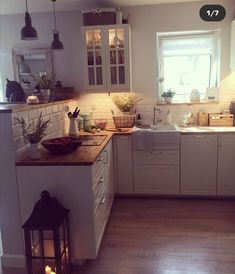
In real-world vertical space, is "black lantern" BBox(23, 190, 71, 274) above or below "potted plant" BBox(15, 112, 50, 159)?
below

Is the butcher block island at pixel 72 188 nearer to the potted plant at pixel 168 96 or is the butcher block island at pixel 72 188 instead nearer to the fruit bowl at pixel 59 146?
the fruit bowl at pixel 59 146

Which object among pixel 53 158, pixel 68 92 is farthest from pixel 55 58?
pixel 53 158

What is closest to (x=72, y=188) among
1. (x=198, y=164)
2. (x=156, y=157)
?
(x=156, y=157)

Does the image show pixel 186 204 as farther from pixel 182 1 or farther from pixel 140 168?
pixel 182 1

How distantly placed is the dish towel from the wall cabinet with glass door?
0.63 meters

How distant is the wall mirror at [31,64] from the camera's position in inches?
152

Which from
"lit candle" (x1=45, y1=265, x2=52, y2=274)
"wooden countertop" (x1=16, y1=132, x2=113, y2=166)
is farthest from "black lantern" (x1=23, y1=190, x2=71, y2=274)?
"wooden countertop" (x1=16, y1=132, x2=113, y2=166)

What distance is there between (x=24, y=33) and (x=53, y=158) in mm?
1191

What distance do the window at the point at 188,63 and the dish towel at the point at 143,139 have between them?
2.70 ft

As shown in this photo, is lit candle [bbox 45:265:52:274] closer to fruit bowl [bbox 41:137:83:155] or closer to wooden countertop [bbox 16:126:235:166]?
wooden countertop [bbox 16:126:235:166]

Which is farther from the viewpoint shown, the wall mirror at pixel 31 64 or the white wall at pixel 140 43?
the wall mirror at pixel 31 64

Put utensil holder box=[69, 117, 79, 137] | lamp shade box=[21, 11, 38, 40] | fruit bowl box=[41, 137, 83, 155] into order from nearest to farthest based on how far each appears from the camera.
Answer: fruit bowl box=[41, 137, 83, 155] < lamp shade box=[21, 11, 38, 40] < utensil holder box=[69, 117, 79, 137]

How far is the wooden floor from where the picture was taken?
7.47 ft

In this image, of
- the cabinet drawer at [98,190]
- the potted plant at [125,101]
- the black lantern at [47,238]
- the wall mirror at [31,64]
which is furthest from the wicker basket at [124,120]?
the black lantern at [47,238]
